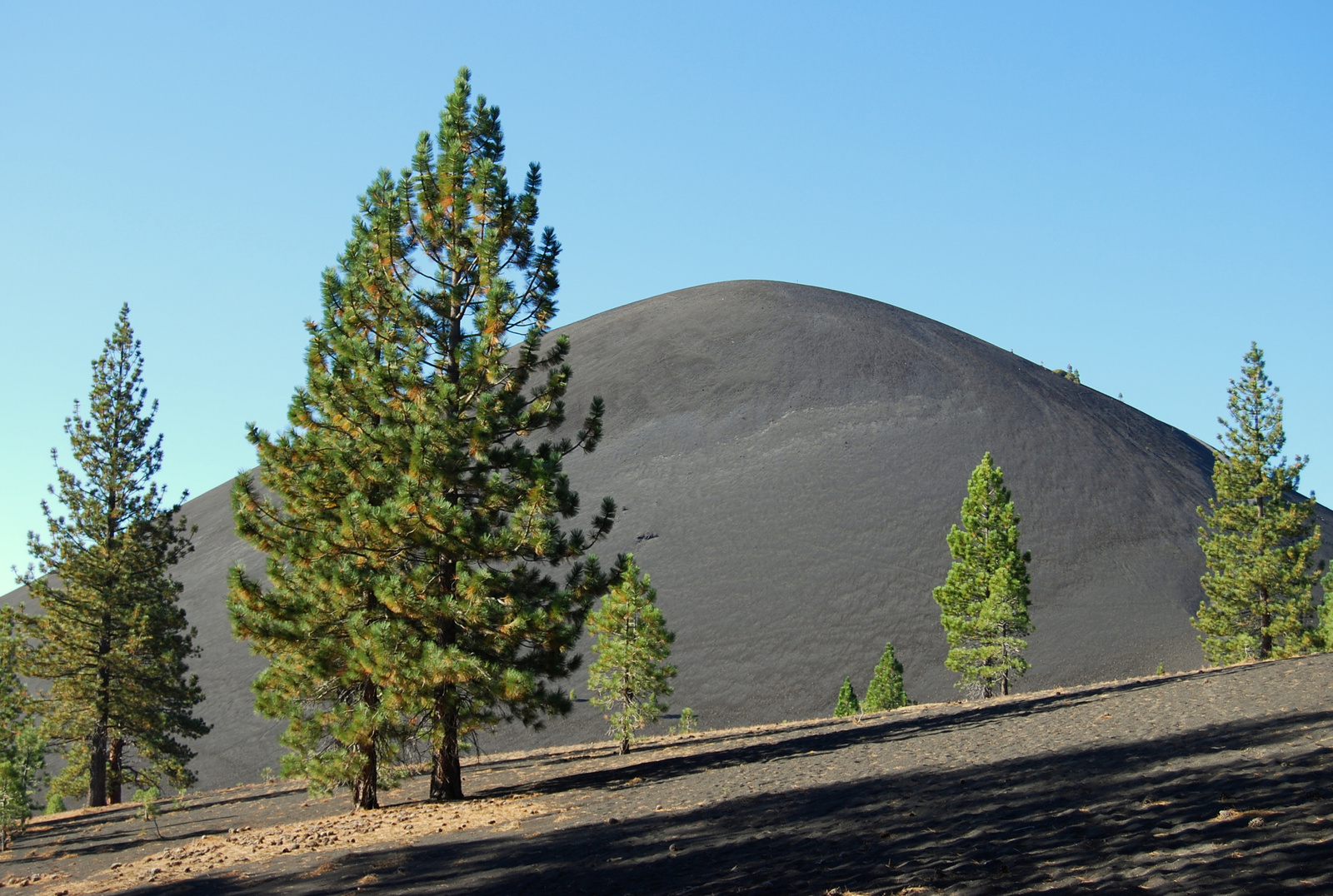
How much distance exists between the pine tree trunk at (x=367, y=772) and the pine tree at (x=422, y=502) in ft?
0.16

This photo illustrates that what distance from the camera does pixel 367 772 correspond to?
16.9 m

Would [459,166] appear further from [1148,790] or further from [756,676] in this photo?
[756,676]

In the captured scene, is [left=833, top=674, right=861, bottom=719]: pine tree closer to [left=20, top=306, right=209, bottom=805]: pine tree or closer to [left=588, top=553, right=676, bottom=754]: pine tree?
[left=588, top=553, right=676, bottom=754]: pine tree

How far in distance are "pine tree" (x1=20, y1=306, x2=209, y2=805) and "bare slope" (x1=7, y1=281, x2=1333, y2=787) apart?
3561 cm

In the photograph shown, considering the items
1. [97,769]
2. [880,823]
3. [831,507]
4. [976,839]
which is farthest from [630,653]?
[831,507]

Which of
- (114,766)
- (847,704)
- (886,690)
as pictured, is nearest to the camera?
(114,766)

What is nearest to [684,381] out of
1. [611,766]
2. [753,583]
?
[753,583]

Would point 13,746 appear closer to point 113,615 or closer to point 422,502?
point 113,615

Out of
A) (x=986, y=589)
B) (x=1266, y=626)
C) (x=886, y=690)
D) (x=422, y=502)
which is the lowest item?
(x=886, y=690)

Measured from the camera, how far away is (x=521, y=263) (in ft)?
58.9

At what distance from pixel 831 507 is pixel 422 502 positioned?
Answer: 8226cm

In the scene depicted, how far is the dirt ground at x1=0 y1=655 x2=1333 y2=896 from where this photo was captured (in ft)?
23.6

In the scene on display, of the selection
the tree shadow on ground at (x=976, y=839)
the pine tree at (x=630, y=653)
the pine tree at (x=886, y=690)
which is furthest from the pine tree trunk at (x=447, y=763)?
the pine tree at (x=886, y=690)

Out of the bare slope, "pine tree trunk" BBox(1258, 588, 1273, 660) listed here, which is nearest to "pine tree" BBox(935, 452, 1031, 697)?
"pine tree trunk" BBox(1258, 588, 1273, 660)
